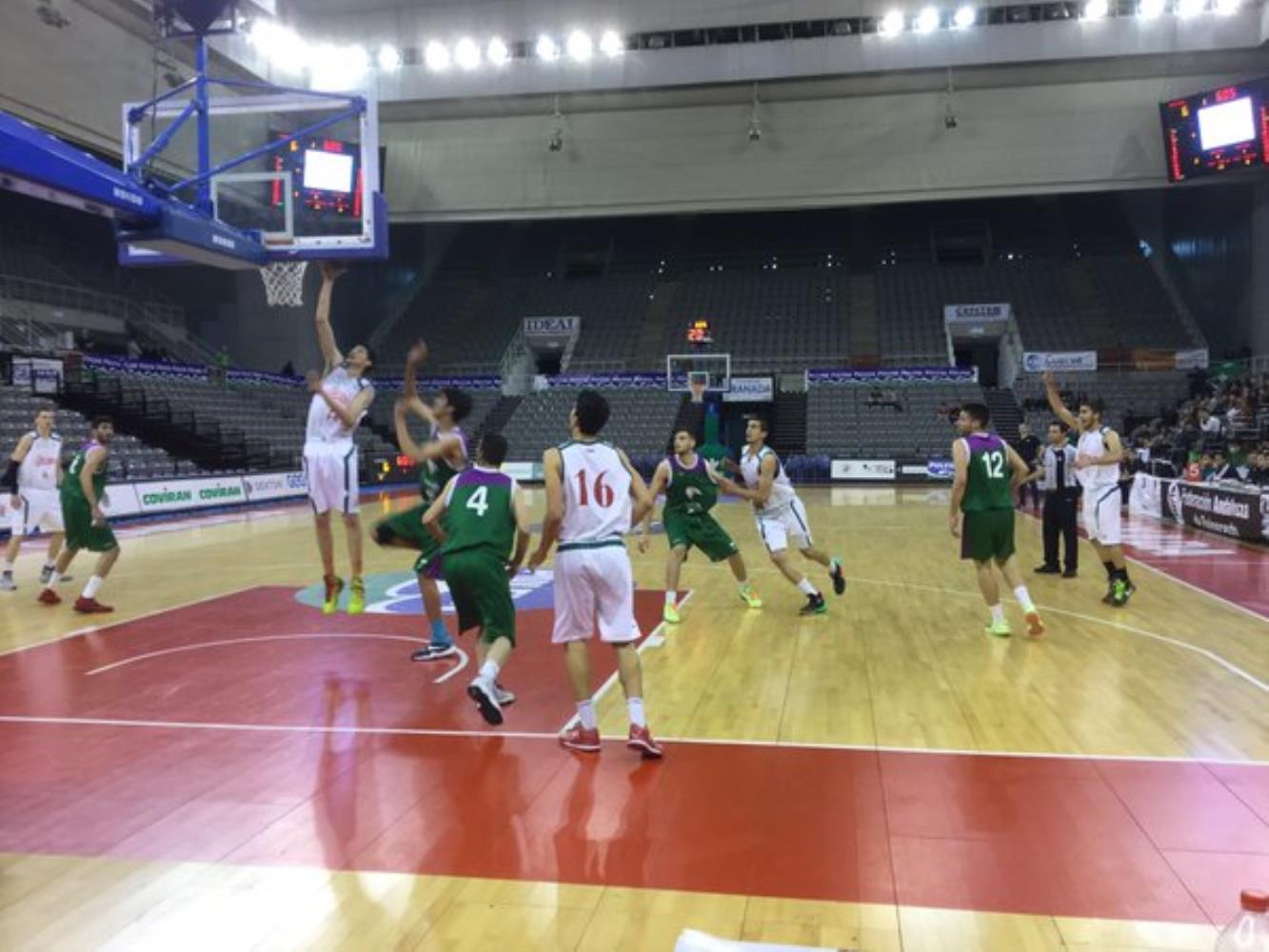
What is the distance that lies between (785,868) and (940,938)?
0.67 metres

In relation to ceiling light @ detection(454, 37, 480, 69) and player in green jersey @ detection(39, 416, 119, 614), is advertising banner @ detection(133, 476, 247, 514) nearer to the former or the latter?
player in green jersey @ detection(39, 416, 119, 614)

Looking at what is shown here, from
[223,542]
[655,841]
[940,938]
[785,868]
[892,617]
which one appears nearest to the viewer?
[940,938]

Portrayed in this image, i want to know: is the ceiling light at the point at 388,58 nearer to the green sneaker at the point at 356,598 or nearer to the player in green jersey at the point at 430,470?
the green sneaker at the point at 356,598

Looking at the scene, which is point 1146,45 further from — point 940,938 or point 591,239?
point 940,938

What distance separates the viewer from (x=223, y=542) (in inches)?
606

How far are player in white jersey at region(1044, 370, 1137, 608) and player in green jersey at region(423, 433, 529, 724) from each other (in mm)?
6072

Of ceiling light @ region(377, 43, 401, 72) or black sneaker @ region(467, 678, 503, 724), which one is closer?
black sneaker @ region(467, 678, 503, 724)

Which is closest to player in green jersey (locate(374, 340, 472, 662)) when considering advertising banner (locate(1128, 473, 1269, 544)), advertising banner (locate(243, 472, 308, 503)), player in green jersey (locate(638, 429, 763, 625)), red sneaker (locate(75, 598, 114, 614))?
player in green jersey (locate(638, 429, 763, 625))

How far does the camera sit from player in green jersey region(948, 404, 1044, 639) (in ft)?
25.2

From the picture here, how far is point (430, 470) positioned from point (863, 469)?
24727 millimetres

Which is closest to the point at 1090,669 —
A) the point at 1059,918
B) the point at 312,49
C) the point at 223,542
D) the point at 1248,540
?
the point at 1059,918

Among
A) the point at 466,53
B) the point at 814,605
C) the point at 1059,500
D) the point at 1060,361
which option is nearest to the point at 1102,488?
the point at 1059,500

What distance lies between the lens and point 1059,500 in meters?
11.1

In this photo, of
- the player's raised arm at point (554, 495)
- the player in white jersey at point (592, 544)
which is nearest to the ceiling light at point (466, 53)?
the player in white jersey at point (592, 544)
